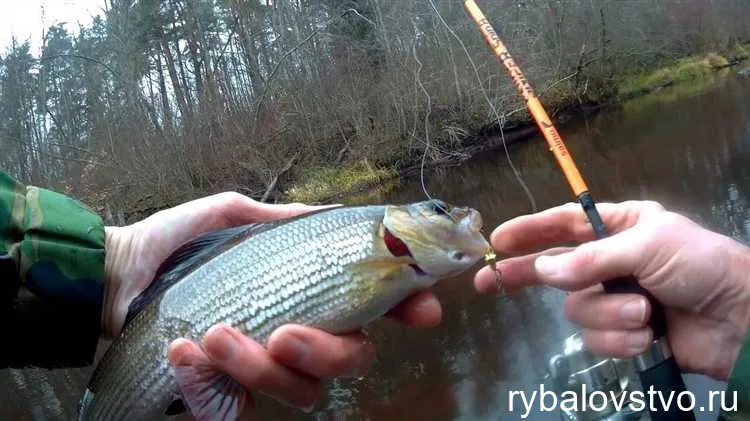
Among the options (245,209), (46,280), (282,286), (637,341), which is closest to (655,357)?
(637,341)

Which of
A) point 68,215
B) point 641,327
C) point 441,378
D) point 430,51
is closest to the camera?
point 641,327

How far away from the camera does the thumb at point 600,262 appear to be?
6.79ft

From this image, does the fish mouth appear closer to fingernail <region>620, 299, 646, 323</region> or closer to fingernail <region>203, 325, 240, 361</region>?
fingernail <region>620, 299, 646, 323</region>

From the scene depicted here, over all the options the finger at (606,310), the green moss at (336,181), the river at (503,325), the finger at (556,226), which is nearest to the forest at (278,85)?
the green moss at (336,181)

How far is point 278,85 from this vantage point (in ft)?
81.3

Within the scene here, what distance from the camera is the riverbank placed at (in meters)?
20.2

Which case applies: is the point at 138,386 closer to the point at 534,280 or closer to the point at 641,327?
the point at 534,280

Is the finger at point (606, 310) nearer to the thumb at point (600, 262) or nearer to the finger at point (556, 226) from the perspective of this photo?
the thumb at point (600, 262)

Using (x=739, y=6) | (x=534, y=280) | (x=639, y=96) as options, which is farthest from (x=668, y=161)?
(x=739, y=6)

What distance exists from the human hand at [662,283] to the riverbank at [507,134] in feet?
42.5

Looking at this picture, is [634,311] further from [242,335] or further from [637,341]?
[242,335]

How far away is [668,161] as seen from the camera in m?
12.5

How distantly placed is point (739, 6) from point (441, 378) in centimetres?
3649

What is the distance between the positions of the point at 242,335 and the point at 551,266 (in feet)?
3.66
